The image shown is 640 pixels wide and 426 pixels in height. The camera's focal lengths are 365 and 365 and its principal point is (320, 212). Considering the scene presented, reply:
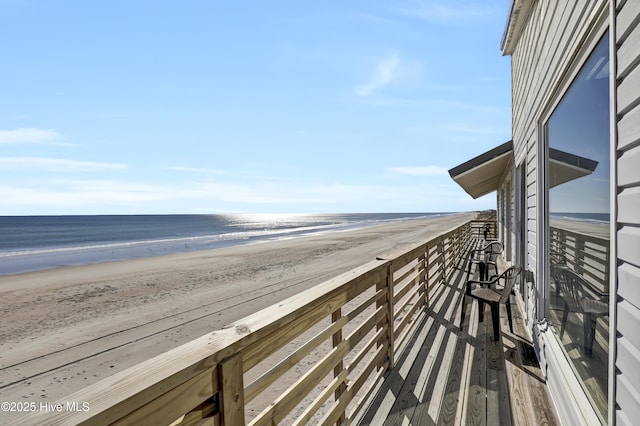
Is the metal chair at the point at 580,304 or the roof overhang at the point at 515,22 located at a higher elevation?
the roof overhang at the point at 515,22

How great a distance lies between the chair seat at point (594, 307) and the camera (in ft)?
5.63

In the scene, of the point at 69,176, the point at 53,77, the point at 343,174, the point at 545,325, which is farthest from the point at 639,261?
the point at 69,176

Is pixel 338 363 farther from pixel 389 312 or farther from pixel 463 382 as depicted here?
pixel 463 382

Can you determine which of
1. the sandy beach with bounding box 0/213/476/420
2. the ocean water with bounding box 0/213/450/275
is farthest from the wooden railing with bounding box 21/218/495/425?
the ocean water with bounding box 0/213/450/275

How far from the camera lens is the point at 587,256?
2.01 m

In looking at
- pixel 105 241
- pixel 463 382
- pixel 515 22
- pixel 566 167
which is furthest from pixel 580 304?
pixel 105 241

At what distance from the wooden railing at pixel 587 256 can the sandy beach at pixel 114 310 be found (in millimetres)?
5142

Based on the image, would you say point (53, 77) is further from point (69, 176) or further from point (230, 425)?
point (69, 176)

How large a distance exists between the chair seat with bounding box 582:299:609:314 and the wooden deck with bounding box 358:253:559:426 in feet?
3.22

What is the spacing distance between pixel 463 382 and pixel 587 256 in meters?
1.66

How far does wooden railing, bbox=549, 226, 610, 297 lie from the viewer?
1.71 m

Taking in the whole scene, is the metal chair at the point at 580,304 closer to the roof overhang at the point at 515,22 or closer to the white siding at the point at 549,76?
the white siding at the point at 549,76

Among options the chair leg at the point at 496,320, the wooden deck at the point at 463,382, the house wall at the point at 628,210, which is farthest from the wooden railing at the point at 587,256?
the chair leg at the point at 496,320

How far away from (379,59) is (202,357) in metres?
10.1
